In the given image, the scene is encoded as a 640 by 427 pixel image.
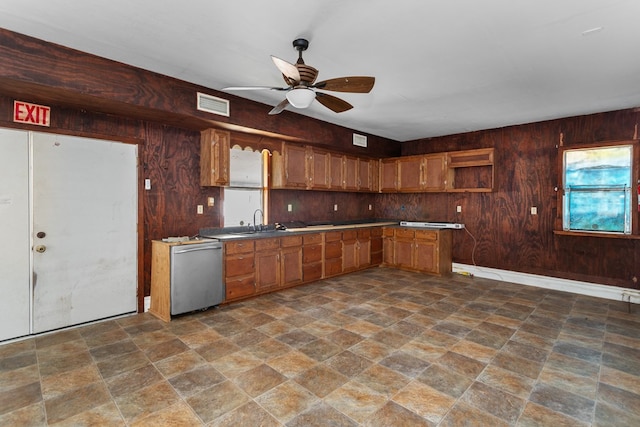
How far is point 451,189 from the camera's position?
6086 millimetres

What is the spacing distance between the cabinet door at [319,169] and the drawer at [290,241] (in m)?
0.99

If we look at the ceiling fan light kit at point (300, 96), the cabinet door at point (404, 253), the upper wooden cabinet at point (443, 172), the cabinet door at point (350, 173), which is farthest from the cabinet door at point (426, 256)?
the ceiling fan light kit at point (300, 96)

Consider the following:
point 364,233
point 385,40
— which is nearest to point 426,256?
point 364,233

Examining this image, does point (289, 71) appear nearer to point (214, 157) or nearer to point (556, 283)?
point (214, 157)

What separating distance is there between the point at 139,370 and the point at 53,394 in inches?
21.3

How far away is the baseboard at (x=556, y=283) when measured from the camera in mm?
4574

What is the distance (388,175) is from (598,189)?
3.44 metres

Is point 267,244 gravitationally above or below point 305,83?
below

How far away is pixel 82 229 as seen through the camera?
3574 millimetres

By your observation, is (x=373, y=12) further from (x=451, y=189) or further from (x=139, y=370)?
(x=451, y=189)

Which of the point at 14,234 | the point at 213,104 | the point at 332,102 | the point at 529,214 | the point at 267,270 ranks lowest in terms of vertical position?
the point at 267,270

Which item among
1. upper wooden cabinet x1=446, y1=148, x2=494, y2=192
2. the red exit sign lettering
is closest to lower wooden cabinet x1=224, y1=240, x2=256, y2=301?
the red exit sign lettering

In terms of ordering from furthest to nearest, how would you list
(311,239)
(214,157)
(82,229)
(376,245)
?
(376,245), (311,239), (214,157), (82,229)

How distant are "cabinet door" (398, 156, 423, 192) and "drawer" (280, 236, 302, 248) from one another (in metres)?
2.74
